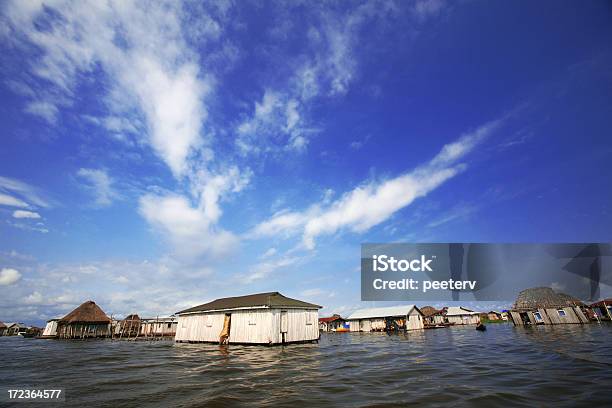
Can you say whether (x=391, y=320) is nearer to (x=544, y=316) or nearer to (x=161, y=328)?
(x=544, y=316)

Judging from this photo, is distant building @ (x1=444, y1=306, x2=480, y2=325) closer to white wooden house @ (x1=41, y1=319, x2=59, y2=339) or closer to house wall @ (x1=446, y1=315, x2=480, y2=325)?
house wall @ (x1=446, y1=315, x2=480, y2=325)

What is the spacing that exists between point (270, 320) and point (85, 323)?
48353 millimetres

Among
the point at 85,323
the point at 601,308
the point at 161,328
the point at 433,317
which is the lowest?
the point at 161,328

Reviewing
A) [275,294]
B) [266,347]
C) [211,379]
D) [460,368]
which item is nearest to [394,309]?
[275,294]

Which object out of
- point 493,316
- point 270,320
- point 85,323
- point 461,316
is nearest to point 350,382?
point 270,320

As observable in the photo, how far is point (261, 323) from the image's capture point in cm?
2689

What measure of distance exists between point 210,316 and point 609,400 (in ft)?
104

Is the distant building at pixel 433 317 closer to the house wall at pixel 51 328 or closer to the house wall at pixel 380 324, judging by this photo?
the house wall at pixel 380 324

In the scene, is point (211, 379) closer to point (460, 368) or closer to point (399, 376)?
point (399, 376)

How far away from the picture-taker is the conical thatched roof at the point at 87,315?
2142 inches

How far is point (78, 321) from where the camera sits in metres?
54.0

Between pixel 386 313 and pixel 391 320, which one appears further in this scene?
pixel 386 313

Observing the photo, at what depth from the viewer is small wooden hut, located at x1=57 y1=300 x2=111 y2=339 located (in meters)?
54.3

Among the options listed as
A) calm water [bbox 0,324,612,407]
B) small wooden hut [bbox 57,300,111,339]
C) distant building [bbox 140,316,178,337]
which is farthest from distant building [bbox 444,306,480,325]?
small wooden hut [bbox 57,300,111,339]
